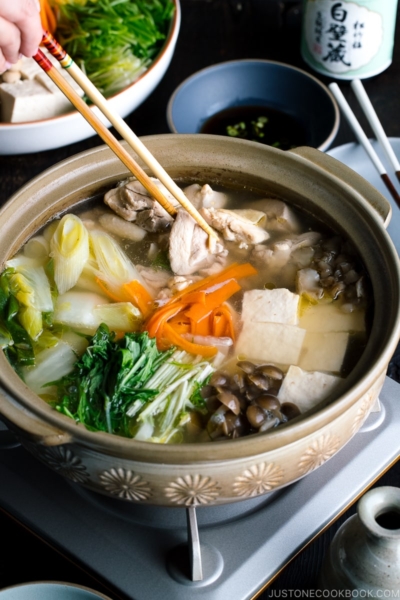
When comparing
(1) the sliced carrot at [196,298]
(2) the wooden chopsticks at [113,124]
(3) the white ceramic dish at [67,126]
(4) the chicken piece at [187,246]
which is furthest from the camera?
(3) the white ceramic dish at [67,126]

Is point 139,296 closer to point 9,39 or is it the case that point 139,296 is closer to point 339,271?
point 339,271

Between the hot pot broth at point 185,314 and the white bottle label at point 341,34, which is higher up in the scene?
the hot pot broth at point 185,314

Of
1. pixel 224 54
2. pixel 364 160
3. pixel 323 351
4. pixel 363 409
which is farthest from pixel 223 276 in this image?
pixel 224 54

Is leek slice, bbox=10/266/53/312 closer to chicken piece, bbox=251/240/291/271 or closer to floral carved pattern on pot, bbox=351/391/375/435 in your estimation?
chicken piece, bbox=251/240/291/271

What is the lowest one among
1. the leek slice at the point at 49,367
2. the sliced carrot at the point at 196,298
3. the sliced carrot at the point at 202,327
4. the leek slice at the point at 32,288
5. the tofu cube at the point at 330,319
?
the tofu cube at the point at 330,319

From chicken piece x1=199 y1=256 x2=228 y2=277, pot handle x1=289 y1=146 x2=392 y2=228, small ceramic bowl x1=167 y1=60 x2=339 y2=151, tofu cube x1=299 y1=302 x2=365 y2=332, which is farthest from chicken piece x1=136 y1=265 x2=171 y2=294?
small ceramic bowl x1=167 y1=60 x2=339 y2=151

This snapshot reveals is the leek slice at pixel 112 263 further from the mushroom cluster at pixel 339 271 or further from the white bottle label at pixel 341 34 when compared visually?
the white bottle label at pixel 341 34

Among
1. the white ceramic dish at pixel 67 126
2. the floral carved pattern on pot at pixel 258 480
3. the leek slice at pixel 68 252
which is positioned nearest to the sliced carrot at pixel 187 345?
the leek slice at pixel 68 252

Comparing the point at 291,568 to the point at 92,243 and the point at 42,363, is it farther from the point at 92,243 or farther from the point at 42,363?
the point at 92,243
